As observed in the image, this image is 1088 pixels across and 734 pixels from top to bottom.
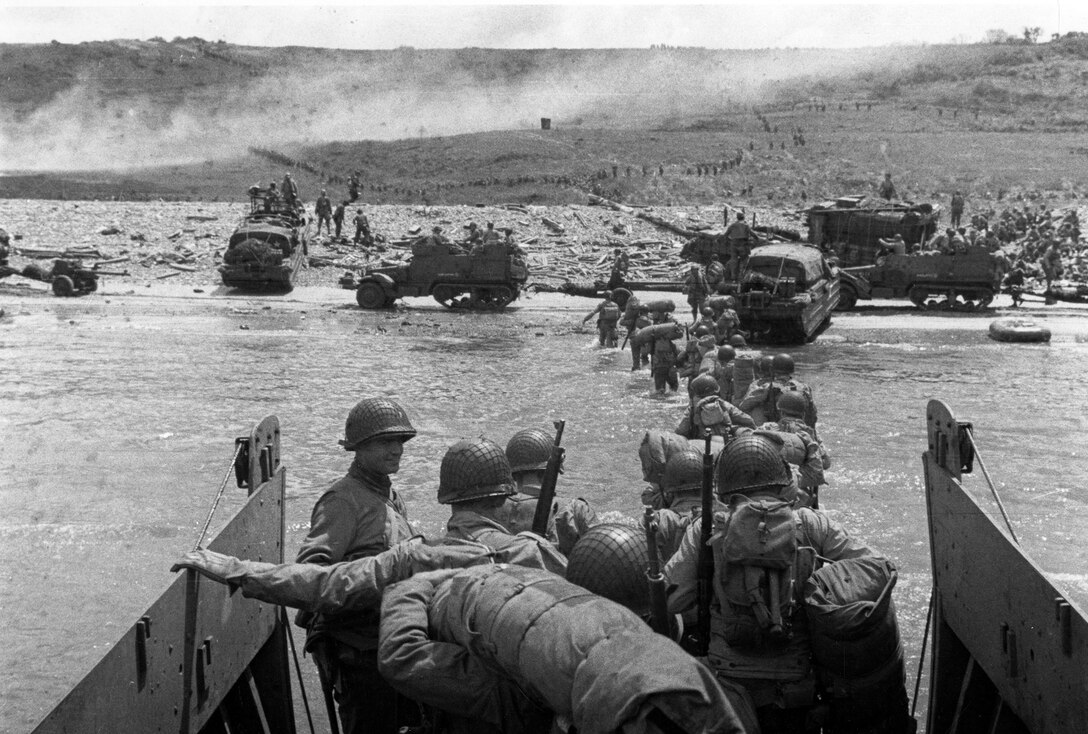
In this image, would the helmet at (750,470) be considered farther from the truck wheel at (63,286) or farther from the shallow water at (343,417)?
the truck wheel at (63,286)

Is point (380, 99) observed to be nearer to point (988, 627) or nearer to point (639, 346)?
point (639, 346)

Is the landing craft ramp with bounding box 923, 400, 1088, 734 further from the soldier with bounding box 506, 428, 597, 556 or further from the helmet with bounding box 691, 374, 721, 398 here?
the helmet with bounding box 691, 374, 721, 398

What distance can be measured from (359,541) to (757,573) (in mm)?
1746

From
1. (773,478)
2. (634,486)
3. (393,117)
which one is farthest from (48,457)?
(393,117)

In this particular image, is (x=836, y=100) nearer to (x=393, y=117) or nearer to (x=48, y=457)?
(x=393, y=117)

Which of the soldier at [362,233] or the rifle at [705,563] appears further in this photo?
the soldier at [362,233]

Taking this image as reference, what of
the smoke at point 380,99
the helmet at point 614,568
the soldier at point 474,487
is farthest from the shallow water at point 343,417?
the smoke at point 380,99

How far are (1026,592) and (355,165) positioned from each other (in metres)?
54.7

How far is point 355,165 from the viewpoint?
5781 cm

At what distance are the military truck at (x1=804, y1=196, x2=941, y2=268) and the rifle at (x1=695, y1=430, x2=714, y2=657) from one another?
26.6m

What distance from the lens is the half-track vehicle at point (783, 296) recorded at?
23578mm

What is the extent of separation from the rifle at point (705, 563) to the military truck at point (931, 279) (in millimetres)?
24434

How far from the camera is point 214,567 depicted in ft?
16.4

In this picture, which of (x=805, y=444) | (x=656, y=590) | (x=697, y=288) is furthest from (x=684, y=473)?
(x=697, y=288)
